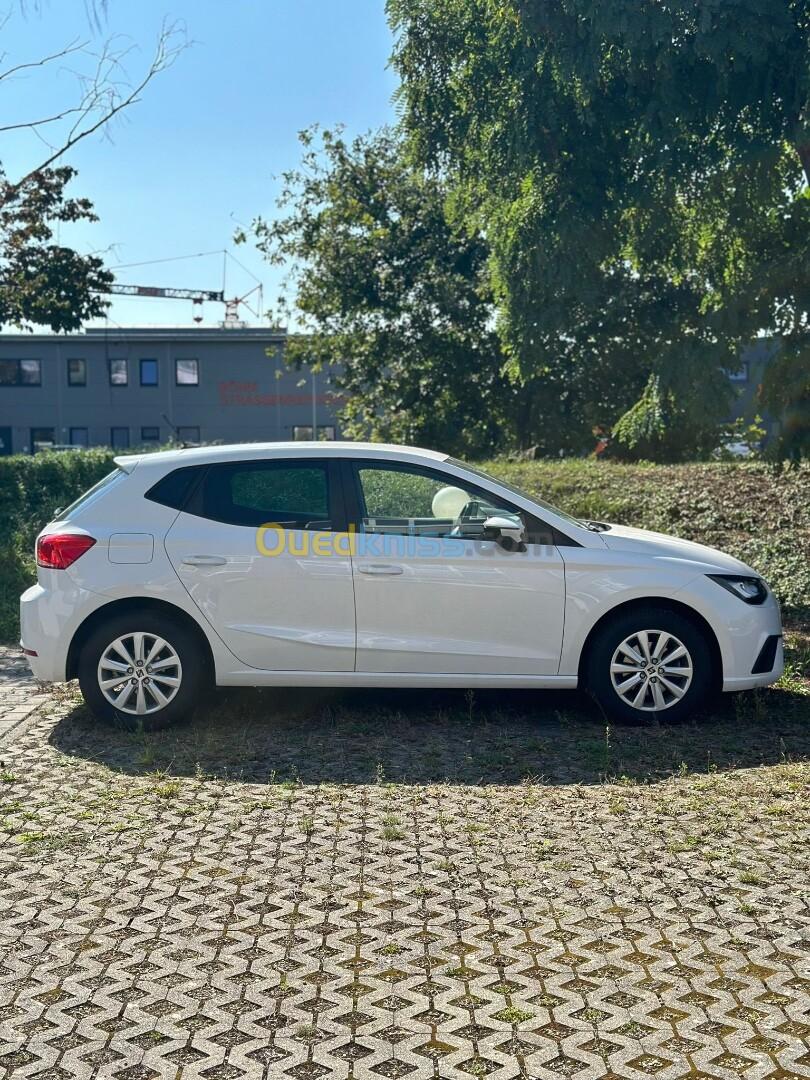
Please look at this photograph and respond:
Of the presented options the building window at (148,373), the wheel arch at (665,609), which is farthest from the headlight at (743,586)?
the building window at (148,373)

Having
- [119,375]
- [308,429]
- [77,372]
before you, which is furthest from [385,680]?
[77,372]

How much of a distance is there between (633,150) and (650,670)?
223 inches

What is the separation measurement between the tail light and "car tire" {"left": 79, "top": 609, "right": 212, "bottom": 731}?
0.44 m

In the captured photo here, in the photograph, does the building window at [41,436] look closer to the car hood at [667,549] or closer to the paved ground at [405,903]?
the paved ground at [405,903]

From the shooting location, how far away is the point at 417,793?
610 centimetres

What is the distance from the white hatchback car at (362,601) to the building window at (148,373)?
50.0 meters

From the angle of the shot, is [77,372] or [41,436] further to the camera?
[41,436]

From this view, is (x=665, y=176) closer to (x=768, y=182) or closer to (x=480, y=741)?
(x=768, y=182)

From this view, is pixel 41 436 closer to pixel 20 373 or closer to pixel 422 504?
pixel 20 373

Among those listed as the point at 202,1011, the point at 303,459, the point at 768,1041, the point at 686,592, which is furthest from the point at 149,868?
the point at 686,592

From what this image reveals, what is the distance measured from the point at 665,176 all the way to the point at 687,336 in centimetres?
155

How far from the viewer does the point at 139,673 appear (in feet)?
23.9

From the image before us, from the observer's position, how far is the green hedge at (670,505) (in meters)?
13.2

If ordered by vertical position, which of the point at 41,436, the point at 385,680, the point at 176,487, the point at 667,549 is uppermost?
the point at 41,436
